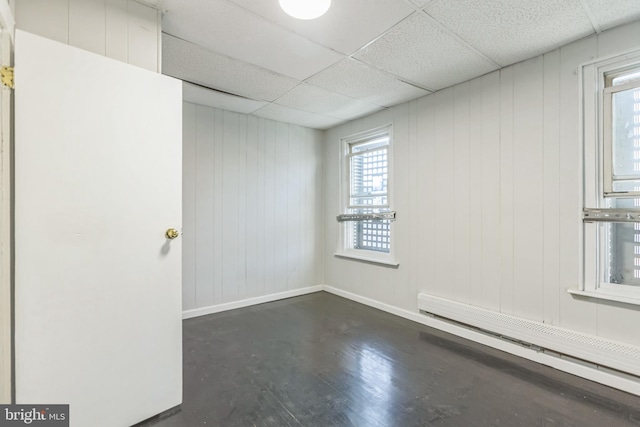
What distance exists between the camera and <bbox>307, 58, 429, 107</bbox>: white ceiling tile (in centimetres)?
256

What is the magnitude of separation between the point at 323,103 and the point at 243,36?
142 centimetres

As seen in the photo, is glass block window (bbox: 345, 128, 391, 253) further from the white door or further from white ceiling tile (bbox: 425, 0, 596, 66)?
the white door

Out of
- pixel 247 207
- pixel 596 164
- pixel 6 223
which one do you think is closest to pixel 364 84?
pixel 596 164

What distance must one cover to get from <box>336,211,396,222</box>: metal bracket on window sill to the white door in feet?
8.02

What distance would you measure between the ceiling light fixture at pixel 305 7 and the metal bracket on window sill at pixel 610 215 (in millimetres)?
Result: 2243

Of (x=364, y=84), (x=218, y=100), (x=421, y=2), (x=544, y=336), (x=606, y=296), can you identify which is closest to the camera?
(x=421, y=2)

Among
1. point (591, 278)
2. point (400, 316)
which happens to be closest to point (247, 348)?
point (400, 316)

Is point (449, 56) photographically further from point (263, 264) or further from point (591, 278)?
point (263, 264)

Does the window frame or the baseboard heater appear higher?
the window frame

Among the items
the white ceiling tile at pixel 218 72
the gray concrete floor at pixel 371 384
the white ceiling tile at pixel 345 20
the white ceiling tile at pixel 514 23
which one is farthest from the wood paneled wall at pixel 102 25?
the gray concrete floor at pixel 371 384

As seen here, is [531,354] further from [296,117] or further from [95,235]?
[296,117]

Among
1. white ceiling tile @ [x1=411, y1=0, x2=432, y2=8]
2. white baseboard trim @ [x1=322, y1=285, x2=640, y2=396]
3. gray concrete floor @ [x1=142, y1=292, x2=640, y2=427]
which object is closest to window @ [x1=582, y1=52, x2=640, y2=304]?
white baseboard trim @ [x1=322, y1=285, x2=640, y2=396]

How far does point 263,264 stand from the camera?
3939mm

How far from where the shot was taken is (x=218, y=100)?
129 inches
